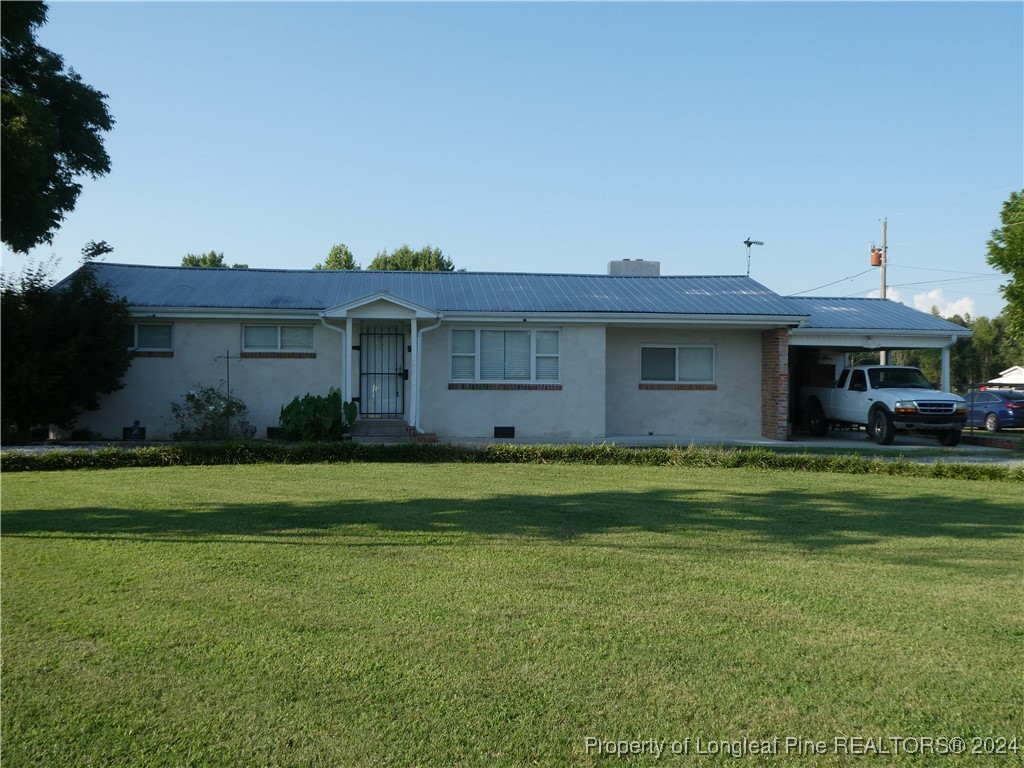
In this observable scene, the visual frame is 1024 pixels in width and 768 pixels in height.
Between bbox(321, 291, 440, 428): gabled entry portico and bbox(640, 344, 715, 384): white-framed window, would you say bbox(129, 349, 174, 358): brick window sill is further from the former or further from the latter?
bbox(640, 344, 715, 384): white-framed window

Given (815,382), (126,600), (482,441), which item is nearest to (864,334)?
(815,382)

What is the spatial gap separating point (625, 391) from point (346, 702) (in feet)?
56.0

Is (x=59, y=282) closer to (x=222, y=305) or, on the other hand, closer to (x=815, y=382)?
(x=222, y=305)

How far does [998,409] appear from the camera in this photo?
29266 millimetres

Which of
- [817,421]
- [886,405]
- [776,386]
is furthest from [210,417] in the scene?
[886,405]

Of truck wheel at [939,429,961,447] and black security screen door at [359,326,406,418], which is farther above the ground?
black security screen door at [359,326,406,418]

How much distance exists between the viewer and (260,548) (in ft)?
23.5

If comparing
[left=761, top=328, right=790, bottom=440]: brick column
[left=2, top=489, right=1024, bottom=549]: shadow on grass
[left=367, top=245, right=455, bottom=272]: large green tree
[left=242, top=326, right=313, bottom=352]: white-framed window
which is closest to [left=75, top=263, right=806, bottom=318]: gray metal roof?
[left=242, top=326, right=313, bottom=352]: white-framed window

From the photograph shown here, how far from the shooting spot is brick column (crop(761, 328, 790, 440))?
19750 millimetres

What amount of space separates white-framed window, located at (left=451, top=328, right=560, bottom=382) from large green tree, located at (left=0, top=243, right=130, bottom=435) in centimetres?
744

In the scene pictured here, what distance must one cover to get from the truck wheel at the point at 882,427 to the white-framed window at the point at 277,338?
13.4m

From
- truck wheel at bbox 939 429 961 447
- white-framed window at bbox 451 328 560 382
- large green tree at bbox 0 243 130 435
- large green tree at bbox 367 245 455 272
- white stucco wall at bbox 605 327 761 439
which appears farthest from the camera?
large green tree at bbox 367 245 455 272

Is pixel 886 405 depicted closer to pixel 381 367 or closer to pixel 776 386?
pixel 776 386

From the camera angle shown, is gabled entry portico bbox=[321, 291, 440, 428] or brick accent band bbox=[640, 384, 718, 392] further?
brick accent band bbox=[640, 384, 718, 392]
